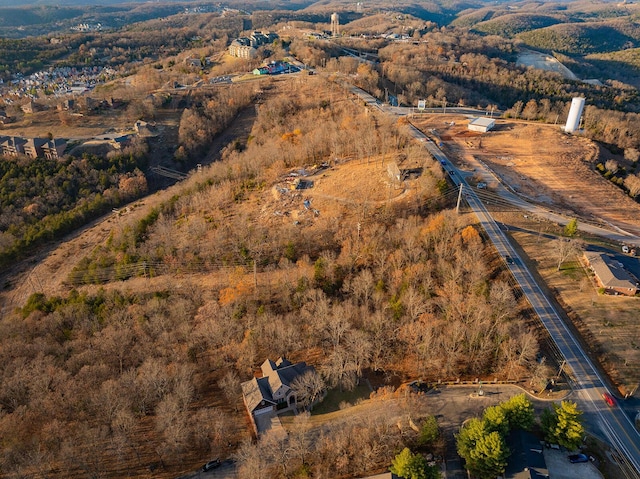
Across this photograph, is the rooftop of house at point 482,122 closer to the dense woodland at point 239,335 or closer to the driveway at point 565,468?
the dense woodland at point 239,335

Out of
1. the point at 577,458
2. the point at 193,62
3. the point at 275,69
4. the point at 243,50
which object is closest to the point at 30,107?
the point at 193,62

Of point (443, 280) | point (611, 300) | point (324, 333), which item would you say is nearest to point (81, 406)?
point (324, 333)

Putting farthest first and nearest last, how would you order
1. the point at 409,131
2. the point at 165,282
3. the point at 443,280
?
1. the point at 409,131
2. the point at 165,282
3. the point at 443,280

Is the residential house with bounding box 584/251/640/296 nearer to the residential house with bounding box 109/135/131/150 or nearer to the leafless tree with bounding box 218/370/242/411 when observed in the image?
the leafless tree with bounding box 218/370/242/411

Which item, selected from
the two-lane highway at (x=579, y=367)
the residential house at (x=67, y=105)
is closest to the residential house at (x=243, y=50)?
the residential house at (x=67, y=105)

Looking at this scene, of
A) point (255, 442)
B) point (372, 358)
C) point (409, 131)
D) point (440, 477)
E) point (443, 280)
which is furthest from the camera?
point (409, 131)

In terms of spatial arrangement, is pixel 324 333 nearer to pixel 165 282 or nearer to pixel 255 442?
pixel 255 442

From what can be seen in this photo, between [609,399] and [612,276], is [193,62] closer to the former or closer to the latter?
[612,276]
